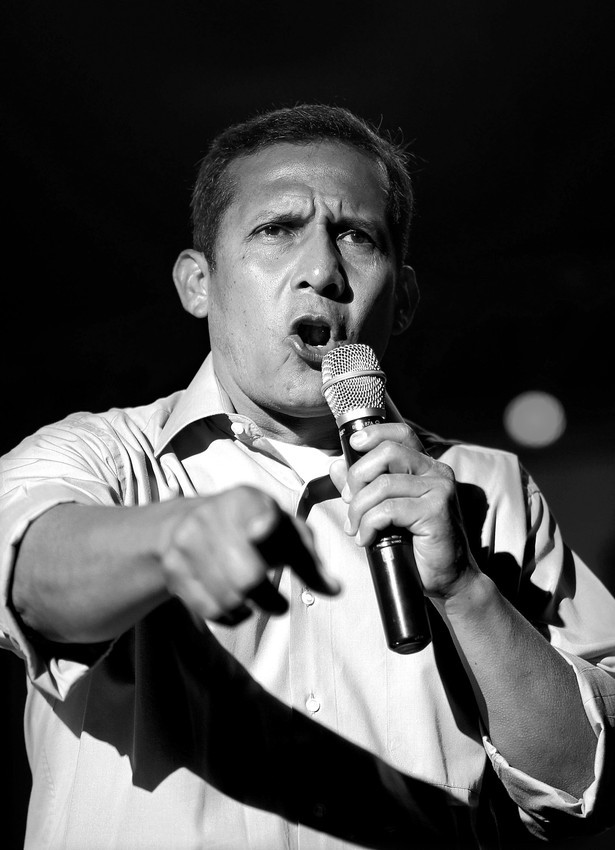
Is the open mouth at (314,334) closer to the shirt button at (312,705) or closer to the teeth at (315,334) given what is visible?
the teeth at (315,334)

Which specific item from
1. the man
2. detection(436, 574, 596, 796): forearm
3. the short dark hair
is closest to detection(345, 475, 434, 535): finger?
the man

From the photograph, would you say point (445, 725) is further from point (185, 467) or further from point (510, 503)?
point (185, 467)

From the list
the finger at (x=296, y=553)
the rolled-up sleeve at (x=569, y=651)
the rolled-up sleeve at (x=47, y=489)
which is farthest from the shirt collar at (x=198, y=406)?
the finger at (x=296, y=553)

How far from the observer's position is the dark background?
268 centimetres

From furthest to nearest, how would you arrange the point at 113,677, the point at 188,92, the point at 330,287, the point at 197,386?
the point at 188,92 → the point at 197,386 → the point at 330,287 → the point at 113,677

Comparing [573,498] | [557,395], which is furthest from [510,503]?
[573,498]

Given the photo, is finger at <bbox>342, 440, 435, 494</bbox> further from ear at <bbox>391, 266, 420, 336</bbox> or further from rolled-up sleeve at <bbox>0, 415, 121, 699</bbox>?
ear at <bbox>391, 266, 420, 336</bbox>

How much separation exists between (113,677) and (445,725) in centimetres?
62

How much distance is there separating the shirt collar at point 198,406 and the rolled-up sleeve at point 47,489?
0.15 metres

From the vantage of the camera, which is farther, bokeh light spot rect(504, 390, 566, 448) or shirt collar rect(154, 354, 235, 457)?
bokeh light spot rect(504, 390, 566, 448)

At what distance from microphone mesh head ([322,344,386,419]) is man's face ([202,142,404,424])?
0.56ft

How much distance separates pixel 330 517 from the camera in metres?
1.63

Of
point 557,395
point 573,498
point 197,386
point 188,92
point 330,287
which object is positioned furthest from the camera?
point 573,498

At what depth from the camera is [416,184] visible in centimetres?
355
